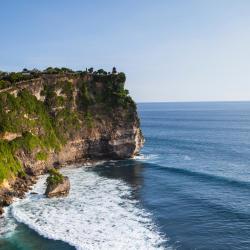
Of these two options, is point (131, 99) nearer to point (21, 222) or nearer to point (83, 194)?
point (83, 194)

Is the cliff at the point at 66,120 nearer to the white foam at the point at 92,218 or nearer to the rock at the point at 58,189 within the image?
the white foam at the point at 92,218

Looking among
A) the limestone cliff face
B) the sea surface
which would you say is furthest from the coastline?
the limestone cliff face

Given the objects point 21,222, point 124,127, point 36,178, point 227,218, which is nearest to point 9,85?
point 36,178

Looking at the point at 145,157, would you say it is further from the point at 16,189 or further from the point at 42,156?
the point at 16,189

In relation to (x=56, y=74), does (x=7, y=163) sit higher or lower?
lower

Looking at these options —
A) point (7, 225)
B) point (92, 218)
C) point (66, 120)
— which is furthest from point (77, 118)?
point (7, 225)

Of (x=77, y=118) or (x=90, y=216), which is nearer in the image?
(x=90, y=216)
